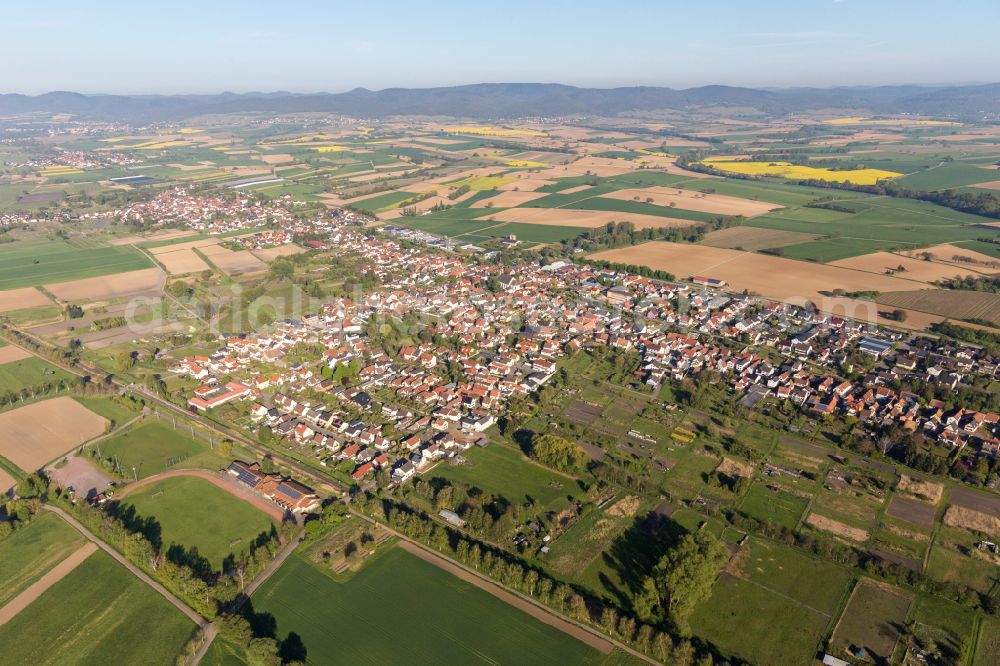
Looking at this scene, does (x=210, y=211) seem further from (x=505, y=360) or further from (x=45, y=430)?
(x=505, y=360)

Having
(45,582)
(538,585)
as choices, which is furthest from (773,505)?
(45,582)

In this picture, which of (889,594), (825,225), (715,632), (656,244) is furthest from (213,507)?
(825,225)

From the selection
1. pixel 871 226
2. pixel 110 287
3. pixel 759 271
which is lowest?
pixel 110 287

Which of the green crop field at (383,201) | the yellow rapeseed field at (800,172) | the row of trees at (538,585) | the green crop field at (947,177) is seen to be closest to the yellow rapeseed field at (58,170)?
the green crop field at (383,201)

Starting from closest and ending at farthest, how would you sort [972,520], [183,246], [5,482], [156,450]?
[972,520], [5,482], [156,450], [183,246]

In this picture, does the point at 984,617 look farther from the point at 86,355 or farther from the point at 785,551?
the point at 86,355

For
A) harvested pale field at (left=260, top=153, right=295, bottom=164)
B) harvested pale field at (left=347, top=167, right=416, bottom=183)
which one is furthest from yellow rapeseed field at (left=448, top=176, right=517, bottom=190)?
harvested pale field at (left=260, top=153, right=295, bottom=164)

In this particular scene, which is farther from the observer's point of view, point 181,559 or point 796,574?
point 181,559
